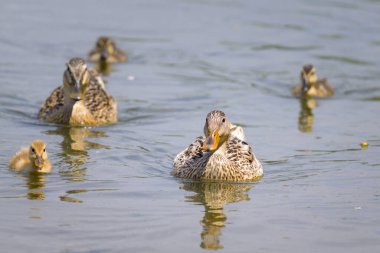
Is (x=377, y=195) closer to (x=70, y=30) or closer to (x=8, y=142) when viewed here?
(x=8, y=142)

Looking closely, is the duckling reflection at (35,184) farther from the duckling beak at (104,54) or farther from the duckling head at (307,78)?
the duckling beak at (104,54)

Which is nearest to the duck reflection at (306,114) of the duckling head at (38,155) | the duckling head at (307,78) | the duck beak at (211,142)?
the duckling head at (307,78)

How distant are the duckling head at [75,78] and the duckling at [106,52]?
12.8 ft

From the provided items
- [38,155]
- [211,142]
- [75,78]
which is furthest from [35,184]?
[75,78]

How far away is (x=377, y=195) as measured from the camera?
9.21 meters

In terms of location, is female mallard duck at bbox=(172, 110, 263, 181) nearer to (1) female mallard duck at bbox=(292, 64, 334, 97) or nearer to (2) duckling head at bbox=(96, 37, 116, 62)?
(1) female mallard duck at bbox=(292, 64, 334, 97)

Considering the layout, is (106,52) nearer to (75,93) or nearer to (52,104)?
(52,104)

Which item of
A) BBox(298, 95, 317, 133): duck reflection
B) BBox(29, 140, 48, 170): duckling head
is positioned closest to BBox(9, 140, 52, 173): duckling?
BBox(29, 140, 48, 170): duckling head

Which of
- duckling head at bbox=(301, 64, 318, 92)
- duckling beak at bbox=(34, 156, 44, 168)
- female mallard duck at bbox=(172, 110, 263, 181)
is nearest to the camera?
duckling beak at bbox=(34, 156, 44, 168)

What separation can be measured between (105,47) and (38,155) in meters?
7.21

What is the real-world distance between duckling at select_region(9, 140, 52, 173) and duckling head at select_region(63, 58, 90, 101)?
2.57 metres

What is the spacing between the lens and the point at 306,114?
13.9 meters

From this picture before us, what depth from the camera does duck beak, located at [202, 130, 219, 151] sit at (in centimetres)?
939

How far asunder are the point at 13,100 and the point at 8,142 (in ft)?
7.82
